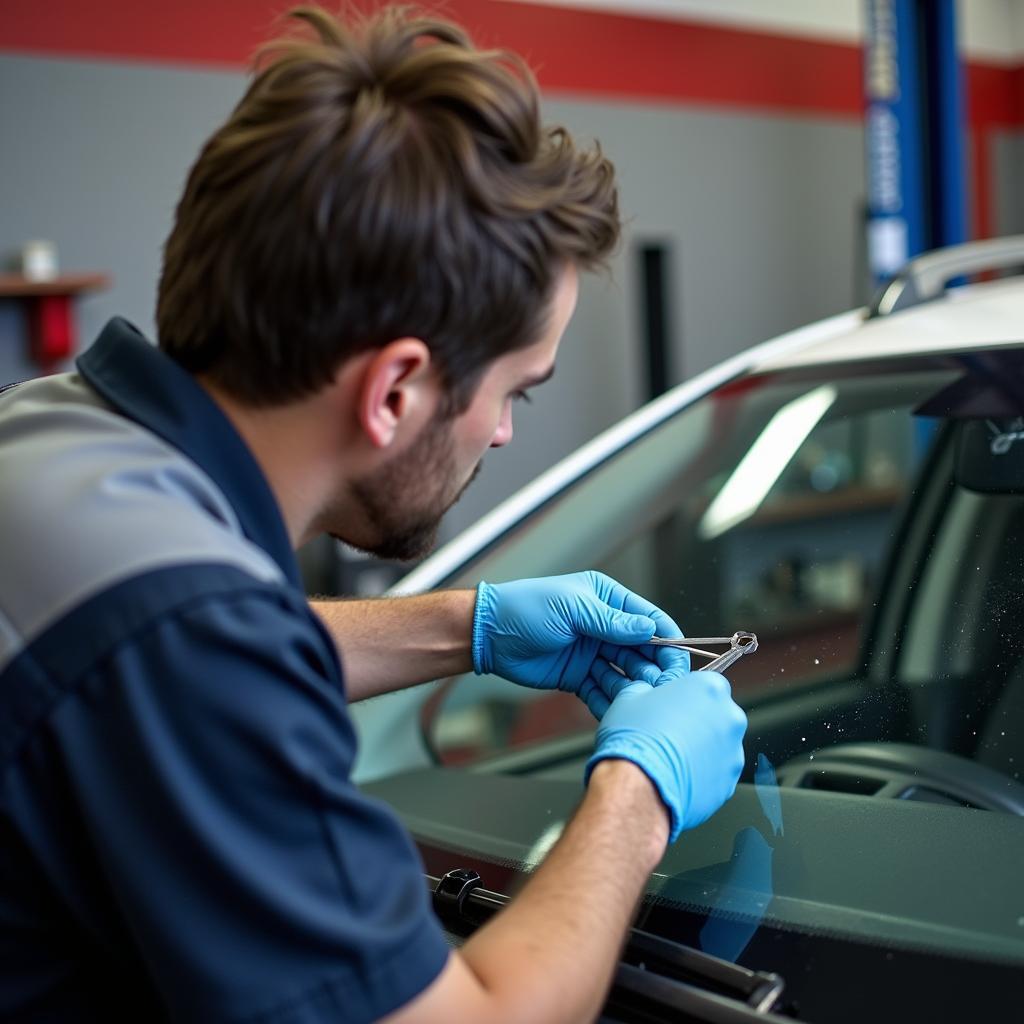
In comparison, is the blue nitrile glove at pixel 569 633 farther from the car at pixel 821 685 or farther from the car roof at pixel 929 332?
the car roof at pixel 929 332

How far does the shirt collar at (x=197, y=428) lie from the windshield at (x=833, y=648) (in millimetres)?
421

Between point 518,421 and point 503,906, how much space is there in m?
4.11

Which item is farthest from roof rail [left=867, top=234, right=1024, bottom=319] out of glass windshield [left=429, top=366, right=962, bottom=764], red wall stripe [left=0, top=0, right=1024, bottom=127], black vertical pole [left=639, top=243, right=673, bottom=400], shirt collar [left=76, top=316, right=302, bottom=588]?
black vertical pole [left=639, top=243, right=673, bottom=400]

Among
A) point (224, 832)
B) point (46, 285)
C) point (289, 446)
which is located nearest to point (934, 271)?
point (289, 446)

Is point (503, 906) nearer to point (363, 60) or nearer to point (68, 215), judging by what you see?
point (363, 60)

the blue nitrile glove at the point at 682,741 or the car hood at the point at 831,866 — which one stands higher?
the blue nitrile glove at the point at 682,741

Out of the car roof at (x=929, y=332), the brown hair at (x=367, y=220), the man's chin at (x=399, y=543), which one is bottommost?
the man's chin at (x=399, y=543)

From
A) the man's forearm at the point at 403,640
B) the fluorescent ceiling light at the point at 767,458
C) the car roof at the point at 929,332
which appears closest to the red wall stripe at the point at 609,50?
the car roof at the point at 929,332

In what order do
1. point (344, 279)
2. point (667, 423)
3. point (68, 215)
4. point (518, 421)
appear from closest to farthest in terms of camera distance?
point (344, 279) → point (667, 423) → point (68, 215) → point (518, 421)

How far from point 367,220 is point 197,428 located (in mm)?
194

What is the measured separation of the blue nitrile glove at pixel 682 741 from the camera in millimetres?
957

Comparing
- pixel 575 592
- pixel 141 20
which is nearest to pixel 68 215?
pixel 141 20

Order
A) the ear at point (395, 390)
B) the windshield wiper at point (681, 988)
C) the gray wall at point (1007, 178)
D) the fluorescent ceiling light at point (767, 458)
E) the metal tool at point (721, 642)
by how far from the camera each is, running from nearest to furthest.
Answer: the windshield wiper at point (681, 988) → the ear at point (395, 390) → the metal tool at point (721, 642) → the fluorescent ceiling light at point (767, 458) → the gray wall at point (1007, 178)

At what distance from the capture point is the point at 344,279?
0.92 metres
